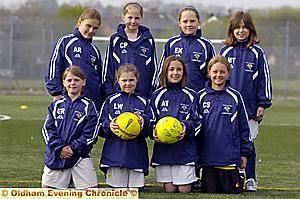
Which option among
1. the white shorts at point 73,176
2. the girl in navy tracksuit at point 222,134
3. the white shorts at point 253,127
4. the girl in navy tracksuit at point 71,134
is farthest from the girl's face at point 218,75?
the white shorts at point 73,176

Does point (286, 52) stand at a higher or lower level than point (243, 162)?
higher

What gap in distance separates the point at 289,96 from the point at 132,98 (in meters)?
25.0

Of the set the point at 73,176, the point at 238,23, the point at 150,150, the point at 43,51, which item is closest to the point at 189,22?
the point at 238,23

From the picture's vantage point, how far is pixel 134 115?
31.0 feet

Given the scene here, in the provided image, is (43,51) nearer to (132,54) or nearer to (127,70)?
(132,54)

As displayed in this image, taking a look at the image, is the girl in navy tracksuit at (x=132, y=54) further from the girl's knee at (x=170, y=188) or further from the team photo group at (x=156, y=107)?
the girl's knee at (x=170, y=188)

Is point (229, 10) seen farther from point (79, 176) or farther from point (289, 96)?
point (79, 176)

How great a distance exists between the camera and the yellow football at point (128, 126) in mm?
9367

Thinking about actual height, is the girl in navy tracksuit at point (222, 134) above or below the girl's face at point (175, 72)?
below

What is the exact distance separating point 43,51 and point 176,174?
85.5 ft

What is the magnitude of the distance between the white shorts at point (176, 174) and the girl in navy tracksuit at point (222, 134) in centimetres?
14

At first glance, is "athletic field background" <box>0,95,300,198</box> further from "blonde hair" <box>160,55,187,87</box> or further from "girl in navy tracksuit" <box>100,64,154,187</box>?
"blonde hair" <box>160,55,187,87</box>

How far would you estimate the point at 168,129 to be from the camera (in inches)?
373

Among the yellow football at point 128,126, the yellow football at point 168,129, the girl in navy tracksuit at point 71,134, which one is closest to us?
the girl in navy tracksuit at point 71,134
